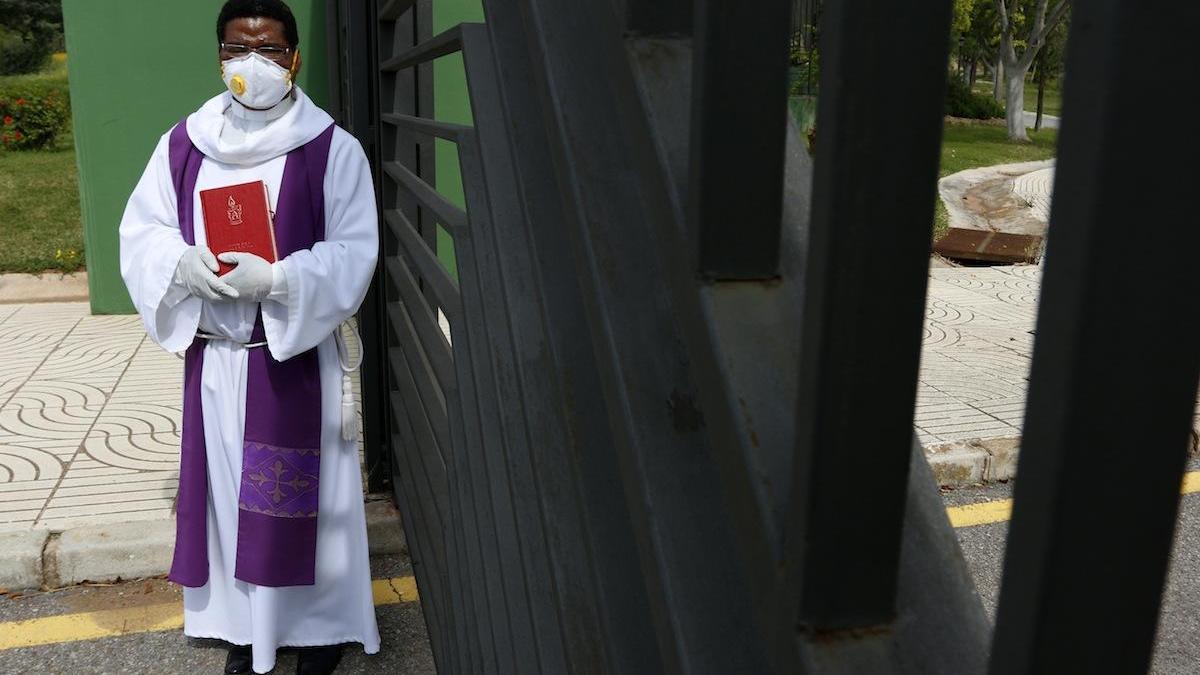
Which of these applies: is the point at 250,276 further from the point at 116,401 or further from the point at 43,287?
the point at 43,287

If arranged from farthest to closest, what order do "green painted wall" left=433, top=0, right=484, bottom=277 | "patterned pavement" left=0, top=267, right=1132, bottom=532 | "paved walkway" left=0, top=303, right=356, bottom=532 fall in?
"green painted wall" left=433, top=0, right=484, bottom=277 < "patterned pavement" left=0, top=267, right=1132, bottom=532 < "paved walkway" left=0, top=303, right=356, bottom=532

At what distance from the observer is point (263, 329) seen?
2.96 m

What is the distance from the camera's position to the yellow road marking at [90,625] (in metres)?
3.34

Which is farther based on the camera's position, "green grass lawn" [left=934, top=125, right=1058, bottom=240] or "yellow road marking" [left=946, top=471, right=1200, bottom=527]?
"green grass lawn" [left=934, top=125, right=1058, bottom=240]

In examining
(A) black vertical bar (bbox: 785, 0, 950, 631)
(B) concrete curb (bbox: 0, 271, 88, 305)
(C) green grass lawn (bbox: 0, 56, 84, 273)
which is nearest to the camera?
(A) black vertical bar (bbox: 785, 0, 950, 631)

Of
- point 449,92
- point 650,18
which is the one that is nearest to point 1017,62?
point 449,92

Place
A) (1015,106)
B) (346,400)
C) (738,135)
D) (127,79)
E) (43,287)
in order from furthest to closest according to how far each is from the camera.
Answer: (1015,106) → (43,287) → (127,79) → (346,400) → (738,135)

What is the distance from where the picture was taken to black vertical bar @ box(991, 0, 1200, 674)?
1.13 ft

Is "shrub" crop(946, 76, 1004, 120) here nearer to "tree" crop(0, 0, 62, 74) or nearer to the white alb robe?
"tree" crop(0, 0, 62, 74)

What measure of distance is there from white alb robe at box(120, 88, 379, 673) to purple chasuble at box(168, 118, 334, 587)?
0.03 m

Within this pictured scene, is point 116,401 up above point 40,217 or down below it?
below

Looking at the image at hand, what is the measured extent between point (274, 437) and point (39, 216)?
8475 mm

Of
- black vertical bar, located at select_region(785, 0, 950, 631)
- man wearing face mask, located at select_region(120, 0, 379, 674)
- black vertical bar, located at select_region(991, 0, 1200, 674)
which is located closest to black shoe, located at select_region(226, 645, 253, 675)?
man wearing face mask, located at select_region(120, 0, 379, 674)

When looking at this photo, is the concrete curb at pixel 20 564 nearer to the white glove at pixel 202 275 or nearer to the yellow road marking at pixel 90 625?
the yellow road marking at pixel 90 625
